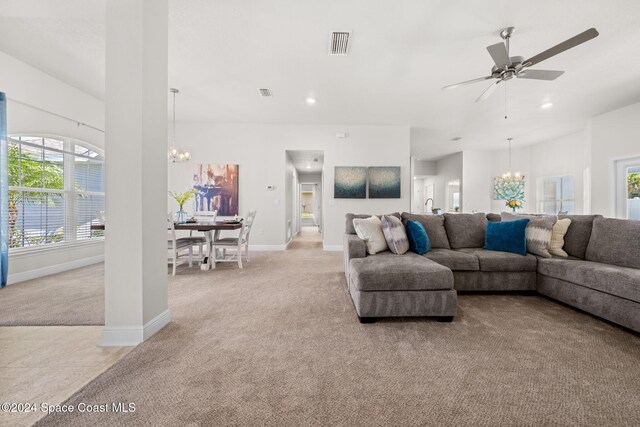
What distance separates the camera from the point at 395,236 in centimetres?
286

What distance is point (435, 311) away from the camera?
6.91ft

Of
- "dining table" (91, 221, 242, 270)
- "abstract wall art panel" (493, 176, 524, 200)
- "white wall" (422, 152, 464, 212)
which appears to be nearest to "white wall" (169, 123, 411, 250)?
"dining table" (91, 221, 242, 270)

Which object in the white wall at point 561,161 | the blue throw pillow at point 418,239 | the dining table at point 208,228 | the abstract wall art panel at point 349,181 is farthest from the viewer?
the white wall at point 561,161

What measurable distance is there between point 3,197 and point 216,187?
127 inches

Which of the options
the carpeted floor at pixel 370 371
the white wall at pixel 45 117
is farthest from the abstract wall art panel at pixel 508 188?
the white wall at pixel 45 117

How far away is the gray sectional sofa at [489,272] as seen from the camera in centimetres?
209

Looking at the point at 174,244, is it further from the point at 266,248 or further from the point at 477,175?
the point at 477,175

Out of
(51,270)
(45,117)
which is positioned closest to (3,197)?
(51,270)

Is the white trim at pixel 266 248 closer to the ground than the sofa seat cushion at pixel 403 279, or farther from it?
closer to the ground

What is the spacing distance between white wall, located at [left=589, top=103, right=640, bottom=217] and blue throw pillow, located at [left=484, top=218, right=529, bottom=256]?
387cm

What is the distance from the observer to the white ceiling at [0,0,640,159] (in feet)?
8.05

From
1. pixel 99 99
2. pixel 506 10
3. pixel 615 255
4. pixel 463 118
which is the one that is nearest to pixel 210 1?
pixel 506 10

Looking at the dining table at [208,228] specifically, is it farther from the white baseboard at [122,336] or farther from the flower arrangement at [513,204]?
the flower arrangement at [513,204]

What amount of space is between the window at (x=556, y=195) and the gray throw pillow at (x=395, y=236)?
688 centimetres
